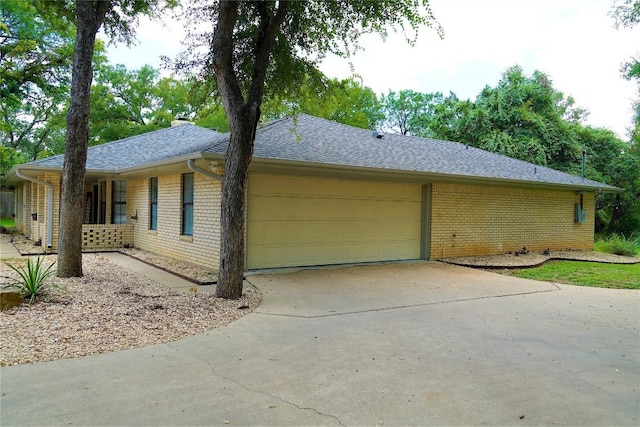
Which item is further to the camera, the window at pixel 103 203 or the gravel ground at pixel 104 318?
the window at pixel 103 203

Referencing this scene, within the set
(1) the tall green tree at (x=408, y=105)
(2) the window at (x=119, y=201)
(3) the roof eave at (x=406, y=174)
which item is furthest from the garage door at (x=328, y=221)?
(1) the tall green tree at (x=408, y=105)

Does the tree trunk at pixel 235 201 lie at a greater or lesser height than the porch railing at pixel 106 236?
greater

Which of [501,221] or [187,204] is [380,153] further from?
[187,204]

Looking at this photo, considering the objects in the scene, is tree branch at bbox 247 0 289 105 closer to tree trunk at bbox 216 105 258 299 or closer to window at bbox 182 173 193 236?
tree trunk at bbox 216 105 258 299

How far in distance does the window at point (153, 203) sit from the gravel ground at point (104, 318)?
17.5 feet

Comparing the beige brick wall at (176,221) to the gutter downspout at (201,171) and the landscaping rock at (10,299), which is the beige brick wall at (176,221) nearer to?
the gutter downspout at (201,171)

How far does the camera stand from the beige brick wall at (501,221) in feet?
42.5

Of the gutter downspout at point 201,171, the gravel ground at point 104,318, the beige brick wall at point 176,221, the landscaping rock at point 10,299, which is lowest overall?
the gravel ground at point 104,318

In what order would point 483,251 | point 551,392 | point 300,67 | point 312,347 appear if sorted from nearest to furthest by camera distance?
point 551,392 → point 312,347 → point 300,67 → point 483,251

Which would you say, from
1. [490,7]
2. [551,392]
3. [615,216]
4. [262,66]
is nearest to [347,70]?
[262,66]

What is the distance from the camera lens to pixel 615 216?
87.2ft

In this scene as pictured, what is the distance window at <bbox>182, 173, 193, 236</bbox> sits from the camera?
11391 millimetres

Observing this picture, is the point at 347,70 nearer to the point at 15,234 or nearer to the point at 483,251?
the point at 483,251

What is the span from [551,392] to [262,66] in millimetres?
6147
